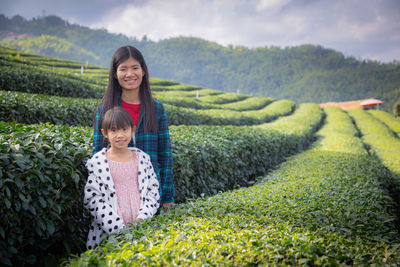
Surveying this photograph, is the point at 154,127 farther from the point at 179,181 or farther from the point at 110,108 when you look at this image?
the point at 179,181

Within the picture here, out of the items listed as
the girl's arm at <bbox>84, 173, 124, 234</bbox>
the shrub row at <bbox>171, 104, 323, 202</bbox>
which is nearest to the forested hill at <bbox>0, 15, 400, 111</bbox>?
the shrub row at <bbox>171, 104, 323, 202</bbox>

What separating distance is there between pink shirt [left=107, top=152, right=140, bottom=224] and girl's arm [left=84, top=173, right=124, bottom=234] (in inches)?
4.0

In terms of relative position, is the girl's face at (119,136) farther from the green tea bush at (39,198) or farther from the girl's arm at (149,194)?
the green tea bush at (39,198)

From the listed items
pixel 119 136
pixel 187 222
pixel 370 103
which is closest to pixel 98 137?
pixel 119 136

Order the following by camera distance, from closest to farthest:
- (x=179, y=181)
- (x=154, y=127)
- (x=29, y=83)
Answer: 1. (x=154, y=127)
2. (x=179, y=181)
3. (x=29, y=83)

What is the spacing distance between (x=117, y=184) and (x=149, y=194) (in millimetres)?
316

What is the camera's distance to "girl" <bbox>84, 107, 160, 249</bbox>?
6.98 feet

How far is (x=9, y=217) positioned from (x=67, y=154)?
701 mm

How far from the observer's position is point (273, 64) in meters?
98.1

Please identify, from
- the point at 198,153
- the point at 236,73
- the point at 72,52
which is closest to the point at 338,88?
the point at 236,73

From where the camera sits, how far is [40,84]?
27.6ft

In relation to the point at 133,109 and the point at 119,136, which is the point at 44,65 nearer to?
the point at 133,109

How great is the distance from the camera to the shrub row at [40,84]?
7582mm

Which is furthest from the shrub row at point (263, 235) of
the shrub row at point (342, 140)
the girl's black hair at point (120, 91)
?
the shrub row at point (342, 140)
